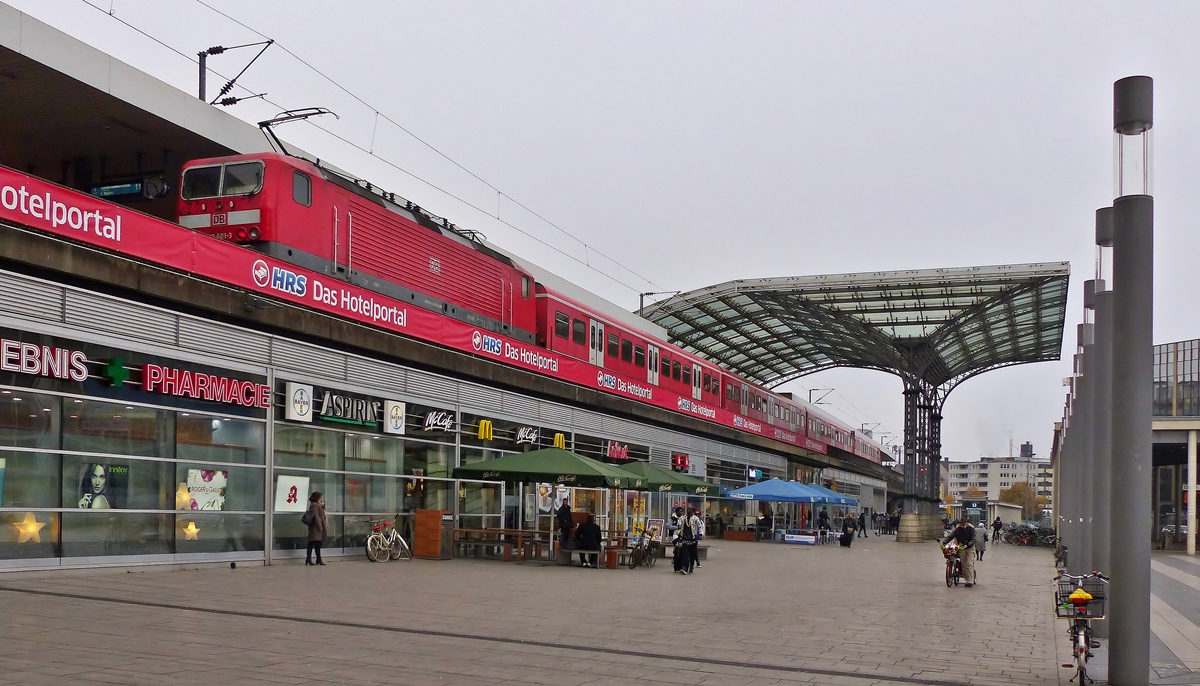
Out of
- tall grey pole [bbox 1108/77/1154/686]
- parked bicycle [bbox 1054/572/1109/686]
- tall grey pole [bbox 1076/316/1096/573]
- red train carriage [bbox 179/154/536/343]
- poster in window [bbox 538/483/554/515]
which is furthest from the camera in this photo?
poster in window [bbox 538/483/554/515]

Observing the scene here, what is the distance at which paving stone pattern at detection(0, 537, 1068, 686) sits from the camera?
8953 millimetres

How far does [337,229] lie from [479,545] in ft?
25.5

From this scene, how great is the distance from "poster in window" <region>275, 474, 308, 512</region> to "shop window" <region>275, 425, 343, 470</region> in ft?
0.86

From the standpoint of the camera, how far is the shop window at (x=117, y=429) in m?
15.8

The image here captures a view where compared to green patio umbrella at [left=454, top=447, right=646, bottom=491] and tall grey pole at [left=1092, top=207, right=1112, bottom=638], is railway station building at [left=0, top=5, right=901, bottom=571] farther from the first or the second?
tall grey pole at [left=1092, top=207, right=1112, bottom=638]

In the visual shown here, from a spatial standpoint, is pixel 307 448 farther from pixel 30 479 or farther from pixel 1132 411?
pixel 1132 411

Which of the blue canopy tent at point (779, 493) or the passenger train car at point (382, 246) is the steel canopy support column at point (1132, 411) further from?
the blue canopy tent at point (779, 493)

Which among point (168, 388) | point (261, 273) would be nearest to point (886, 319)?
point (261, 273)

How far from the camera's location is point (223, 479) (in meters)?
18.8

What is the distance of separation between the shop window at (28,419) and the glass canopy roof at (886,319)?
36523mm

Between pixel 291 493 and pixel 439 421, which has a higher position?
pixel 439 421

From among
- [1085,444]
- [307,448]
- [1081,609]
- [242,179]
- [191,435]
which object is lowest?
[1081,609]

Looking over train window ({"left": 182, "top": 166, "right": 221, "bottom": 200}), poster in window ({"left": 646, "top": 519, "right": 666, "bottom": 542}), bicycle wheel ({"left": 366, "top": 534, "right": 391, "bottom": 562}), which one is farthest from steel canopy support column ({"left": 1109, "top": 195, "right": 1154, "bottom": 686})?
poster in window ({"left": 646, "top": 519, "right": 666, "bottom": 542})

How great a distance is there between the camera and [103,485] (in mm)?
16297
